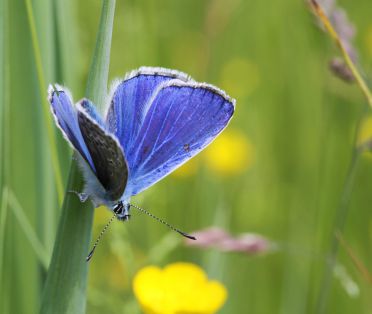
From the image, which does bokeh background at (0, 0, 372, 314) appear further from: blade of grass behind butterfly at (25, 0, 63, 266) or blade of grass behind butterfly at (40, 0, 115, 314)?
blade of grass behind butterfly at (40, 0, 115, 314)

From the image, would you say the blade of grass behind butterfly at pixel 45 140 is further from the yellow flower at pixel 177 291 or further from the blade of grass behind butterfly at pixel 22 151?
the yellow flower at pixel 177 291

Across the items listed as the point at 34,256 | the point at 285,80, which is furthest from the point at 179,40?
the point at 34,256

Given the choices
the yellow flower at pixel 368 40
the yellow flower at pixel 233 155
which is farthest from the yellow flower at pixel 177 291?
the yellow flower at pixel 368 40

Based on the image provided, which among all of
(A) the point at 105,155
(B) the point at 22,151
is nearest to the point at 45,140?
(B) the point at 22,151

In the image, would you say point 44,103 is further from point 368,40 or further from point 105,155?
point 368,40

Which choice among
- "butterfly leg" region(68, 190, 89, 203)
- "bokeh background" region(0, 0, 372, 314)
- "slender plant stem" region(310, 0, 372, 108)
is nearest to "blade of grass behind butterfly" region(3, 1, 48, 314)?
"bokeh background" region(0, 0, 372, 314)

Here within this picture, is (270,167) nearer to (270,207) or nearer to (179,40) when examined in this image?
(270,207)
